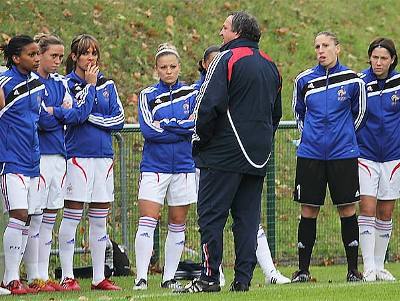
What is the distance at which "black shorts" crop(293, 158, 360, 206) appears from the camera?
13.3 meters

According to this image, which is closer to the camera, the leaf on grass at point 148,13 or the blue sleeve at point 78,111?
the blue sleeve at point 78,111

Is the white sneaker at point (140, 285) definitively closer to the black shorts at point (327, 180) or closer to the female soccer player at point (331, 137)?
the female soccer player at point (331, 137)

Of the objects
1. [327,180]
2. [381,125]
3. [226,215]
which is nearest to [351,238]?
[327,180]

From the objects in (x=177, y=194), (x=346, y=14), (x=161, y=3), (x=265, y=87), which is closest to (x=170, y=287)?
(x=177, y=194)

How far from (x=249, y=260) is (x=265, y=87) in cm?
159

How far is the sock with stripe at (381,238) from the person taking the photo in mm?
14273

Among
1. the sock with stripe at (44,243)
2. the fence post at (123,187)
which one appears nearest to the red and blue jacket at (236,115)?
the sock with stripe at (44,243)

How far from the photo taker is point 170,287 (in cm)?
1310

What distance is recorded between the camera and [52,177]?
12969 mm

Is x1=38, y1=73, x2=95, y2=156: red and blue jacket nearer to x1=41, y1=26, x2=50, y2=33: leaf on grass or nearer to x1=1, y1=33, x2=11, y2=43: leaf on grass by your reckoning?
x1=1, y1=33, x2=11, y2=43: leaf on grass

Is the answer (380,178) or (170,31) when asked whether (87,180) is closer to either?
(380,178)

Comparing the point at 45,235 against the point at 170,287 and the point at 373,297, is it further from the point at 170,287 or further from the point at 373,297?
the point at 373,297

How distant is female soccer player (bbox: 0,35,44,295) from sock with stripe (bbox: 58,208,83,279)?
623 millimetres

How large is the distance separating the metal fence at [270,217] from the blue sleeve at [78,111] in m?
2.72
